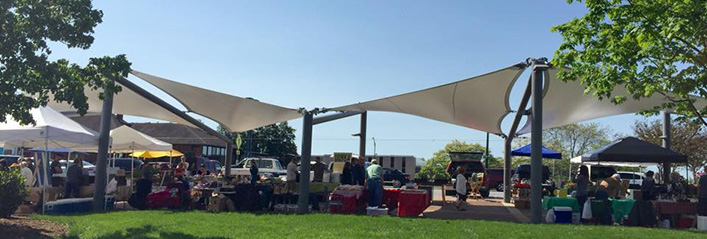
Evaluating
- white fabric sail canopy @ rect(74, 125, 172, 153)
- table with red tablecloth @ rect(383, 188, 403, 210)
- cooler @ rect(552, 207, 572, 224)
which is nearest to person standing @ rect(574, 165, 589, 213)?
cooler @ rect(552, 207, 572, 224)

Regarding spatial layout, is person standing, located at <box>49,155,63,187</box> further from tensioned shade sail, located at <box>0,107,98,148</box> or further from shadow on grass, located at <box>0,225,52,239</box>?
shadow on grass, located at <box>0,225,52,239</box>

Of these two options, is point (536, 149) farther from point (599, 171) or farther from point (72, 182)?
point (599, 171)

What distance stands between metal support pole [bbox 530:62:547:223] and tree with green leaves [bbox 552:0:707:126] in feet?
6.03

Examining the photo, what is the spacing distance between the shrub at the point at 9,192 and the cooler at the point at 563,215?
9.98 meters

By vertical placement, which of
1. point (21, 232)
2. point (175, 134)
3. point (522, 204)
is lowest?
point (21, 232)

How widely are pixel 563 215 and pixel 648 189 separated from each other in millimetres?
3274

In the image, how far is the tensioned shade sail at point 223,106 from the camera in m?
14.5

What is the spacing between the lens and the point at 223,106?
55.1 feet

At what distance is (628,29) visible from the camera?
8977 mm

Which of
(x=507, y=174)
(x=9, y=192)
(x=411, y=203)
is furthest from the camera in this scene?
(x=507, y=174)

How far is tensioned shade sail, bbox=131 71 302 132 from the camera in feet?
47.6

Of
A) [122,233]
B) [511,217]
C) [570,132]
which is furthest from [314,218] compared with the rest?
[570,132]

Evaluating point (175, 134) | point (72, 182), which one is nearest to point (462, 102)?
point (72, 182)

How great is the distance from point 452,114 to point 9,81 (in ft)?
37.5
